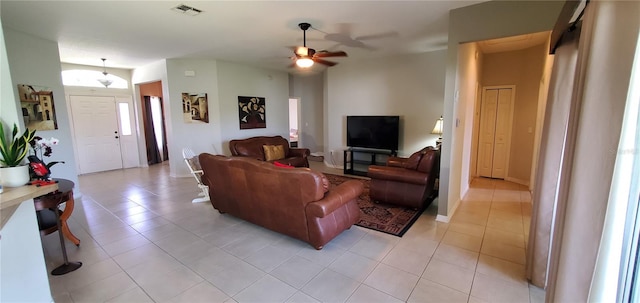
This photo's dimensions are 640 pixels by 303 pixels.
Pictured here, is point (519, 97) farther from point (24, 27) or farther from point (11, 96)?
point (24, 27)

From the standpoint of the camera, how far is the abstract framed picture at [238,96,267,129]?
678 cm

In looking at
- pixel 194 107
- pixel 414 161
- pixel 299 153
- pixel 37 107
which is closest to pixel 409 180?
pixel 414 161

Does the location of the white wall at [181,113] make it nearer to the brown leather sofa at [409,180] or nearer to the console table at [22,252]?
the brown leather sofa at [409,180]

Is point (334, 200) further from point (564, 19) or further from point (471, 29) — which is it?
point (471, 29)

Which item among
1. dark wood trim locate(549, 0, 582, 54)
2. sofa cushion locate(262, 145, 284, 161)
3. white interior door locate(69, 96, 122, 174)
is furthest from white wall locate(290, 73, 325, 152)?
dark wood trim locate(549, 0, 582, 54)

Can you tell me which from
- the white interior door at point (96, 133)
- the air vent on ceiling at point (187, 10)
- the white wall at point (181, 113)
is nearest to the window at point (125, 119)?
the white interior door at point (96, 133)

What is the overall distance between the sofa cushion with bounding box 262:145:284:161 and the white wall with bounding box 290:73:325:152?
6.18ft

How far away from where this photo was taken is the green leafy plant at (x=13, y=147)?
5.56 ft

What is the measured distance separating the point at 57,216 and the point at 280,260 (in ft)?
7.22

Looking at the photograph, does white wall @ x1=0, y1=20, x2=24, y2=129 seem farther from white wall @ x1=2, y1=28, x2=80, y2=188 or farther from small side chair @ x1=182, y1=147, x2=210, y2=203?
white wall @ x1=2, y1=28, x2=80, y2=188

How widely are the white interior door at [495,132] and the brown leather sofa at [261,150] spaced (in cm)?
408

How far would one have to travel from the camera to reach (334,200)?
2.74m

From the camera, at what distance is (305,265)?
8.39ft

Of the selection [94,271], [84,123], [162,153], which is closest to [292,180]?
[94,271]
